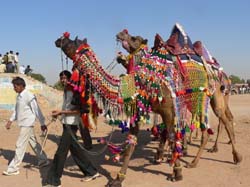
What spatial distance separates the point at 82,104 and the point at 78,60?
0.68m

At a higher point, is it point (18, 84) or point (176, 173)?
point (18, 84)

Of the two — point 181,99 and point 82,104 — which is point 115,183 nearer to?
point 82,104

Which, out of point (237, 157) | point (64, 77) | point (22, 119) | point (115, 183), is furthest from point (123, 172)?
point (237, 157)

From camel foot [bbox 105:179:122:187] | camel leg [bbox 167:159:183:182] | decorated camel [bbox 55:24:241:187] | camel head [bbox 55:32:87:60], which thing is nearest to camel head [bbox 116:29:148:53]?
decorated camel [bbox 55:24:241:187]

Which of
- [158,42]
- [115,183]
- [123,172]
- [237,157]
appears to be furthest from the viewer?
[237,157]

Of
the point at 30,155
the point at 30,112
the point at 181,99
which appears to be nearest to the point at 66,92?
the point at 30,112

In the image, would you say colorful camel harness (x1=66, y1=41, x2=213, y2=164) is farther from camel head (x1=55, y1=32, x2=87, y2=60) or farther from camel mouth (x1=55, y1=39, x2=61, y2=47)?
camel mouth (x1=55, y1=39, x2=61, y2=47)

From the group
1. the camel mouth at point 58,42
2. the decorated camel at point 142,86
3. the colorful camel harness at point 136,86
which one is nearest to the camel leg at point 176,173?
the decorated camel at point 142,86

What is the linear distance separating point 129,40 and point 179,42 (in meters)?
1.36

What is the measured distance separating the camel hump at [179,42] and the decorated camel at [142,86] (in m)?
0.17

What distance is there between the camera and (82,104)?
19.0ft

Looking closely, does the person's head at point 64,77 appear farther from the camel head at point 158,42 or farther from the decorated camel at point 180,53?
the camel head at point 158,42

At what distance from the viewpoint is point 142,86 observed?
230 inches

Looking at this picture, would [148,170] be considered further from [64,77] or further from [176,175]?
[64,77]
